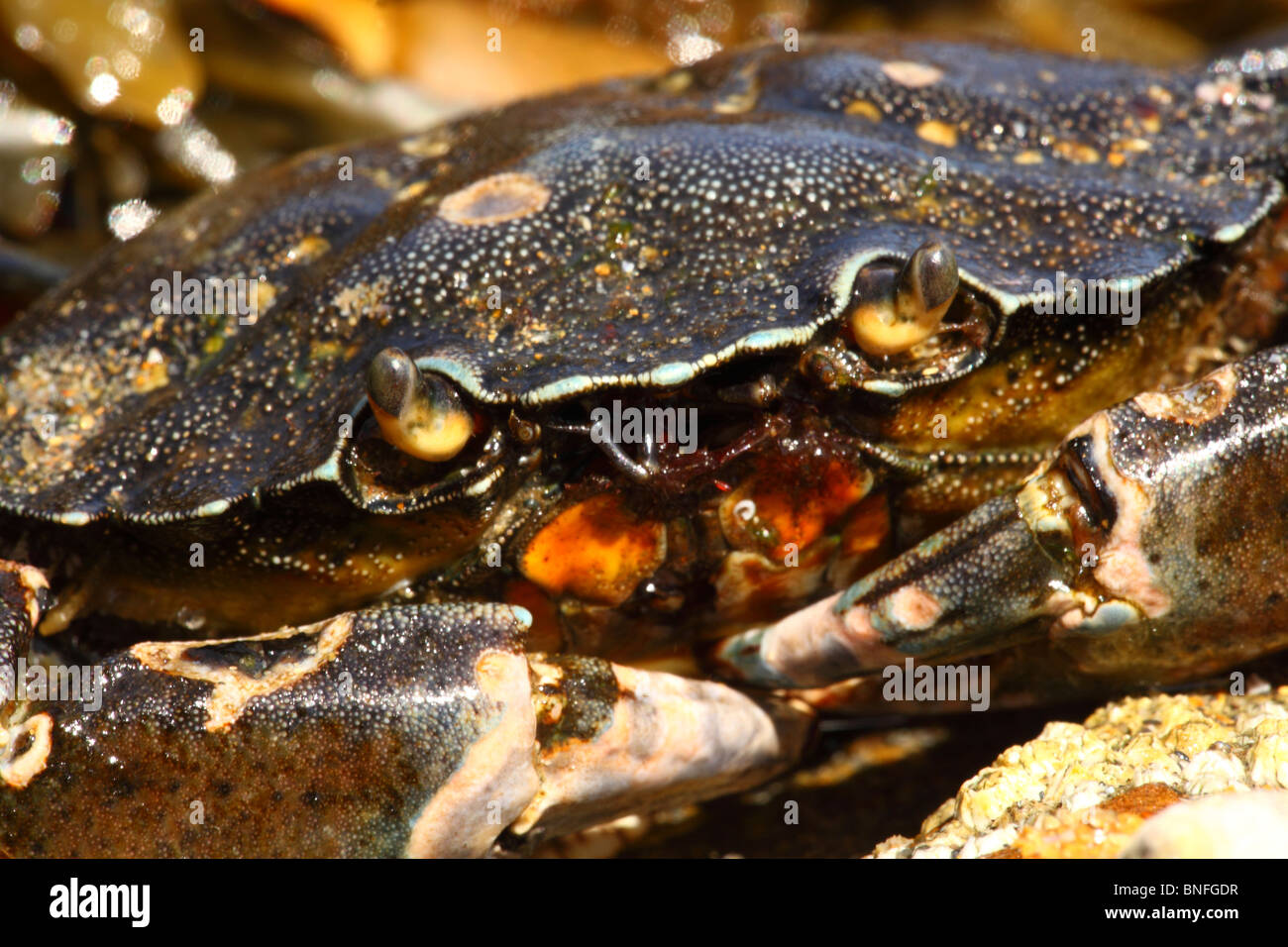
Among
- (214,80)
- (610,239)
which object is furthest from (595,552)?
(214,80)

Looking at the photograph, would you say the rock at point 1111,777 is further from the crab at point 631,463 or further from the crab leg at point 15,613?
the crab leg at point 15,613

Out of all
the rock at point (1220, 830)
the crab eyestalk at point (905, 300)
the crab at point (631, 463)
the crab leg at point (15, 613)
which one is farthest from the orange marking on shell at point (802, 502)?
the crab leg at point (15, 613)

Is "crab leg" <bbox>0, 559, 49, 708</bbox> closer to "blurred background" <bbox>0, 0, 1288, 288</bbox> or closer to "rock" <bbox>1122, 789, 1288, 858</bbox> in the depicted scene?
"blurred background" <bbox>0, 0, 1288, 288</bbox>

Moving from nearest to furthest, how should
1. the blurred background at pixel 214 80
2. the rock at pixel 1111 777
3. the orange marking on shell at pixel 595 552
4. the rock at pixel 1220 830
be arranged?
the rock at pixel 1220 830
the rock at pixel 1111 777
the orange marking on shell at pixel 595 552
the blurred background at pixel 214 80

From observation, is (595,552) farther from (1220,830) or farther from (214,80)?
(214,80)

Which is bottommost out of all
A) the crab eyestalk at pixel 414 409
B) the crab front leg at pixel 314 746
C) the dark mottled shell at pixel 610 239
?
the crab front leg at pixel 314 746

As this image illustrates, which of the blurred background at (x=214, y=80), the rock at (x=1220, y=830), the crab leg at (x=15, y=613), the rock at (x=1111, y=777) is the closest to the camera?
the rock at (x=1220, y=830)

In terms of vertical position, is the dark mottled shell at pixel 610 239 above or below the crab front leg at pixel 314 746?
above

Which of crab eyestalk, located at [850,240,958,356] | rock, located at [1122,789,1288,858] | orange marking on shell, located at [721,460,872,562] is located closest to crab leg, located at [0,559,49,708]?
orange marking on shell, located at [721,460,872,562]

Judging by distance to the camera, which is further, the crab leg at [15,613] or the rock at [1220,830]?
the crab leg at [15,613]
